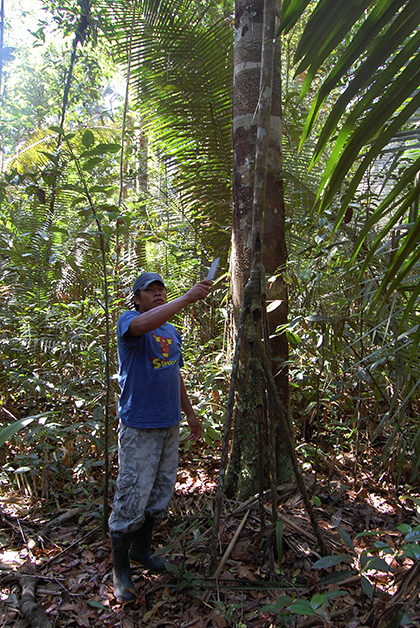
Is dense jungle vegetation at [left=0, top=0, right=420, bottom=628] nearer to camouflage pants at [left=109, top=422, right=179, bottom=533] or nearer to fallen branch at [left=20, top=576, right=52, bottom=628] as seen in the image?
fallen branch at [left=20, top=576, right=52, bottom=628]

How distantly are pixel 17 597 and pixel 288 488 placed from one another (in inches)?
59.6

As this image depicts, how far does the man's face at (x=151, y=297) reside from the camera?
241cm

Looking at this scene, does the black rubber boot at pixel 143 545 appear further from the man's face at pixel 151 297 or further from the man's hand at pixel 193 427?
the man's face at pixel 151 297

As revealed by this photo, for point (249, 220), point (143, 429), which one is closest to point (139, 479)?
point (143, 429)

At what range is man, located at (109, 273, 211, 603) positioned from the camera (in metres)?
2.14

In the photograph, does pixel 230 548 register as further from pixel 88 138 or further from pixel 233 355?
pixel 88 138

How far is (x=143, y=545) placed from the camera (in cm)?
232

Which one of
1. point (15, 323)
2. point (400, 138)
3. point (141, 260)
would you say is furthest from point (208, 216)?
point (400, 138)

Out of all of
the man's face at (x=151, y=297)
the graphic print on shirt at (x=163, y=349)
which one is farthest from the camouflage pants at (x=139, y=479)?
the man's face at (x=151, y=297)

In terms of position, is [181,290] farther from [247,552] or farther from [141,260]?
[247,552]

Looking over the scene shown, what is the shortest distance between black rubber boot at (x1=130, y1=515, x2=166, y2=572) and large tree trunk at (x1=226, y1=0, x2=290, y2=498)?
515 millimetres

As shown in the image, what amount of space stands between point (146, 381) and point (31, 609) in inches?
44.9

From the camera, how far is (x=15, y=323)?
441cm

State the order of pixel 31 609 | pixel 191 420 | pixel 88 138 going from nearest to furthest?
pixel 31 609
pixel 88 138
pixel 191 420
